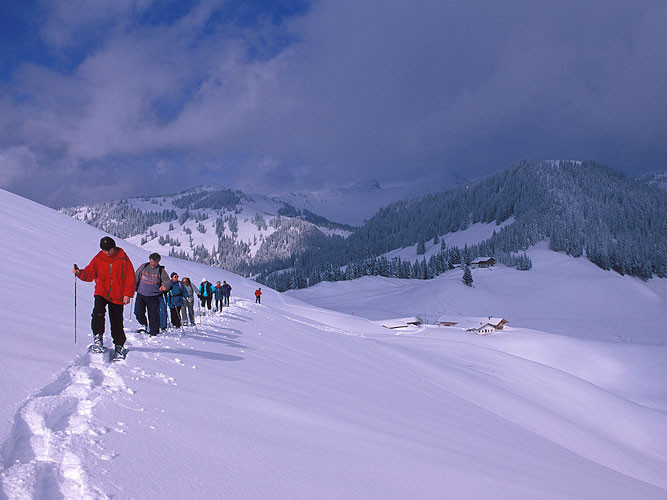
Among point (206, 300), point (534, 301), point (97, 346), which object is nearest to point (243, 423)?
point (97, 346)

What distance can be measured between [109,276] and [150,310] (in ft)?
Result: 10.0

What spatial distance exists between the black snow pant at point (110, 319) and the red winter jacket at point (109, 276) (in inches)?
4.7

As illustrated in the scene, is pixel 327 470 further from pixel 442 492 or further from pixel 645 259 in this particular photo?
pixel 645 259

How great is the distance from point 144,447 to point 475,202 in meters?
198

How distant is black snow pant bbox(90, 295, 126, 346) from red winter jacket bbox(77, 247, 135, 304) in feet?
0.39

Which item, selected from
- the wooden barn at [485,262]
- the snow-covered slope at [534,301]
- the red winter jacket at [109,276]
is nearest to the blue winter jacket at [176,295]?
the red winter jacket at [109,276]

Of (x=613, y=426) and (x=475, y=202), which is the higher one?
(x=475, y=202)

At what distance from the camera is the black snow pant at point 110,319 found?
5703mm

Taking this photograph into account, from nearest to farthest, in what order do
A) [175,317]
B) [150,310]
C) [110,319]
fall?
[110,319]
[150,310]
[175,317]

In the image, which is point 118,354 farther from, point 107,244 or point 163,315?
point 163,315

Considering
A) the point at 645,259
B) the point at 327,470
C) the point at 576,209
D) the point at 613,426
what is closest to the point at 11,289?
the point at 327,470

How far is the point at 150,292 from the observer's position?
8930 mm

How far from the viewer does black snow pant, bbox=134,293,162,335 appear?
873 centimetres

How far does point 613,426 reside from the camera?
17766mm
